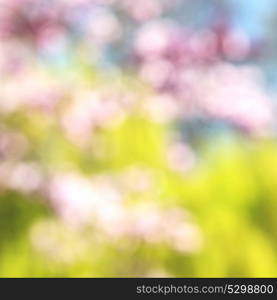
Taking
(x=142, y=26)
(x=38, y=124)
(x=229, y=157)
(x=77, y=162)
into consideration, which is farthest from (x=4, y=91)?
(x=229, y=157)

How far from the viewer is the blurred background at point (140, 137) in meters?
1.79

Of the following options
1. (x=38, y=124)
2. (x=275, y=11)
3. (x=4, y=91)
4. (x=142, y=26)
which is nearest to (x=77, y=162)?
(x=38, y=124)

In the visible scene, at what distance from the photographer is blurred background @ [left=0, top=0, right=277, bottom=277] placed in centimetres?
179

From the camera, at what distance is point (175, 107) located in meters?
1.80

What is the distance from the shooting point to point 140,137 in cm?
182

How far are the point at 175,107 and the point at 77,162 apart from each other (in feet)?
0.89
